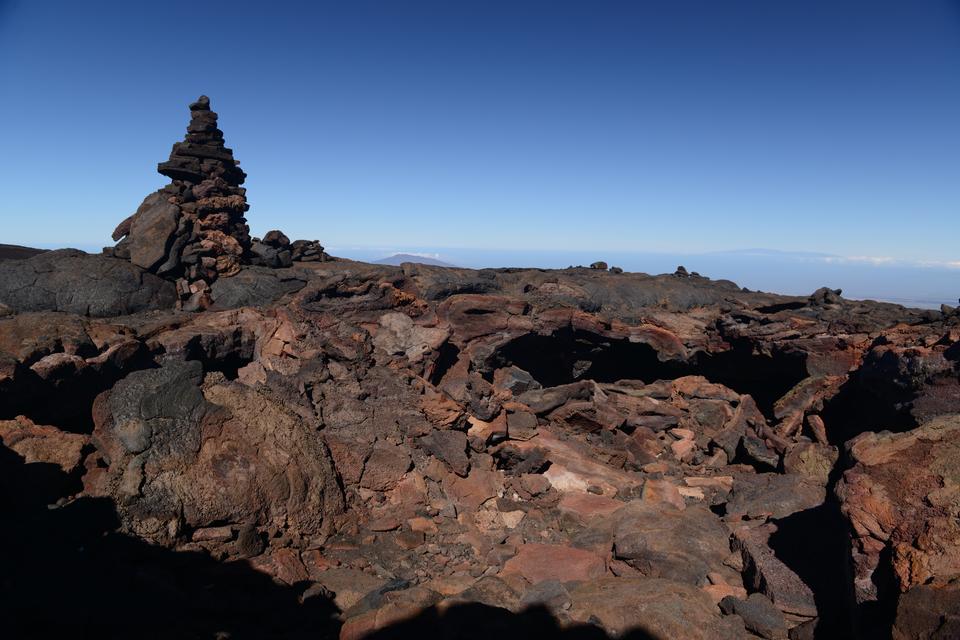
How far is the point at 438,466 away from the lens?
10.7 metres

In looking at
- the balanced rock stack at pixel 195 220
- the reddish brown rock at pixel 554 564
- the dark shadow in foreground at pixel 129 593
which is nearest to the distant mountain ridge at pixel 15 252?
the balanced rock stack at pixel 195 220

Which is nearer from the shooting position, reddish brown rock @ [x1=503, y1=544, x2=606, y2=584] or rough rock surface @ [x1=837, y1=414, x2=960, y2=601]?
rough rock surface @ [x1=837, y1=414, x2=960, y2=601]

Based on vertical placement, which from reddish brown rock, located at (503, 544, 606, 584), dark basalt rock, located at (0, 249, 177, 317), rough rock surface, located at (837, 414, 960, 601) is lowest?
reddish brown rock, located at (503, 544, 606, 584)

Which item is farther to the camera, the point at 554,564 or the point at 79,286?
the point at 79,286

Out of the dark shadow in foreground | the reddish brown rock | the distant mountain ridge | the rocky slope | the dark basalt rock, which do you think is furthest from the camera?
the distant mountain ridge

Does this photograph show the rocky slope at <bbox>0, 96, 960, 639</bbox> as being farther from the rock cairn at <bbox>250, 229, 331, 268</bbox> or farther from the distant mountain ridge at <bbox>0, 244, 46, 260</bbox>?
the distant mountain ridge at <bbox>0, 244, 46, 260</bbox>

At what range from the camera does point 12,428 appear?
25.5 feet

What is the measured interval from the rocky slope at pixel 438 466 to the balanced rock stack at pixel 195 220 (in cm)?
27

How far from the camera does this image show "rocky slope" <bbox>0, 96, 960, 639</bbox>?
20.5ft

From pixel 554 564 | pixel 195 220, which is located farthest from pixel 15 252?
pixel 554 564

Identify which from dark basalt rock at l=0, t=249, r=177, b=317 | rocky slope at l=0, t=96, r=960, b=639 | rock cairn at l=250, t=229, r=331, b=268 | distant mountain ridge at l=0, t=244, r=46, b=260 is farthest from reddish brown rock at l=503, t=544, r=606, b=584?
distant mountain ridge at l=0, t=244, r=46, b=260

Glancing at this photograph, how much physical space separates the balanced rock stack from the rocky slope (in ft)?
0.89

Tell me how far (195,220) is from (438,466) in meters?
9.76

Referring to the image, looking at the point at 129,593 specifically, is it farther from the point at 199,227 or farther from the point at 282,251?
the point at 282,251
